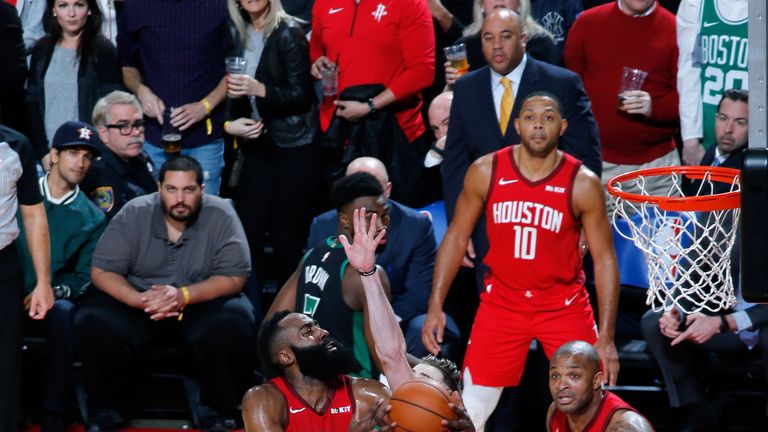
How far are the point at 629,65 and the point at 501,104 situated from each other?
3.35 feet

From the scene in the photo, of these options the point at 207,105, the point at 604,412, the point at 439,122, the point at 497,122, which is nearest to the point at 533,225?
the point at 497,122

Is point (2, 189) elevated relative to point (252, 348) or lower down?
elevated

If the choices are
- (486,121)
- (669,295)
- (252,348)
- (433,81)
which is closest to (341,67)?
(433,81)

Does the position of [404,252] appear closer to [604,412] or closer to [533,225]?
[533,225]

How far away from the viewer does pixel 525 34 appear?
6945 millimetres

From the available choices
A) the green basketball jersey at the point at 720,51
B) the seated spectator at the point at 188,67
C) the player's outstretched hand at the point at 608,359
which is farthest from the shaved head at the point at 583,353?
the seated spectator at the point at 188,67

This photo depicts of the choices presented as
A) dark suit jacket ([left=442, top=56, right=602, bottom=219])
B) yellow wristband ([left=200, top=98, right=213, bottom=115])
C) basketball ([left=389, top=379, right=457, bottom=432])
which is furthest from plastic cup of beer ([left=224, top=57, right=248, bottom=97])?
basketball ([left=389, top=379, right=457, bottom=432])

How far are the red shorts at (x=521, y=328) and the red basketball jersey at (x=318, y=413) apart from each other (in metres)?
1.10

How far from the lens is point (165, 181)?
6672mm

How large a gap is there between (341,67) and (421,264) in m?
1.29

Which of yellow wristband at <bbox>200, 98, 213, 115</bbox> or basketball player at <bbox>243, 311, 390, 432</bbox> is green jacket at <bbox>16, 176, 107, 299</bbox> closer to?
yellow wristband at <bbox>200, 98, 213, 115</bbox>

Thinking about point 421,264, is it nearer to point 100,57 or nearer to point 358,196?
point 358,196

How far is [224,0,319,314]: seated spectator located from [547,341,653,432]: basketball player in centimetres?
218

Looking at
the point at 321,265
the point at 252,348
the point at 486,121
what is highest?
the point at 486,121
